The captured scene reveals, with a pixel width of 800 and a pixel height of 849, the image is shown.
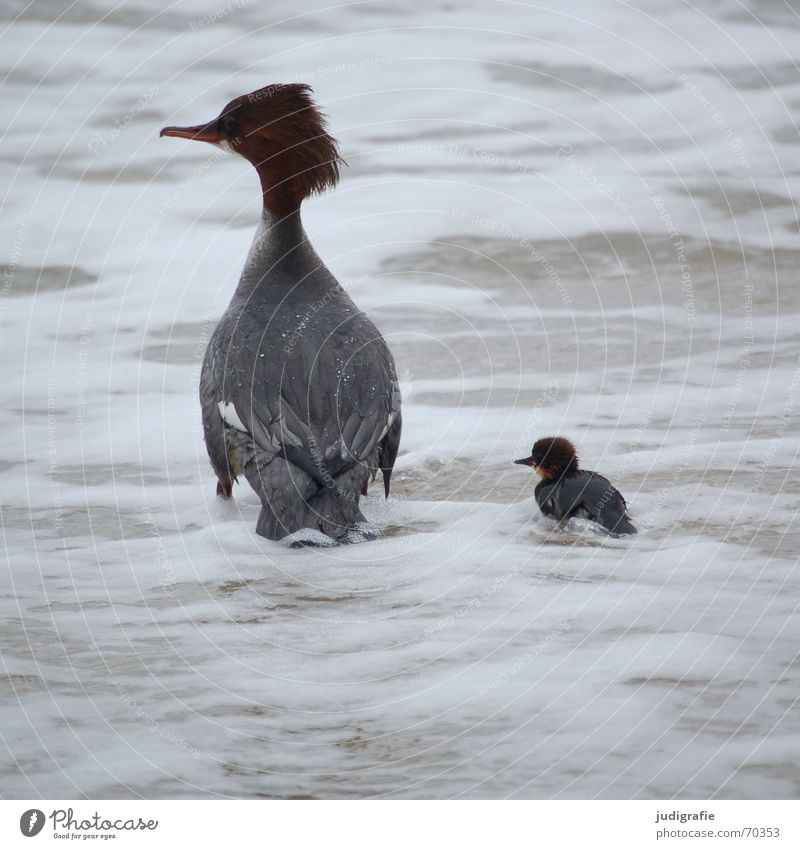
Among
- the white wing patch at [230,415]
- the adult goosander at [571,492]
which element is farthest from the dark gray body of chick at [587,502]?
the white wing patch at [230,415]

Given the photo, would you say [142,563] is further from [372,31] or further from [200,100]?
[372,31]

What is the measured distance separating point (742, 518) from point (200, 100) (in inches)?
335

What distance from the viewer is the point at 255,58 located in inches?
501

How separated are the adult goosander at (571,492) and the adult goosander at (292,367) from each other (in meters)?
0.73

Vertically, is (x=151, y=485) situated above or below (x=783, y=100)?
below

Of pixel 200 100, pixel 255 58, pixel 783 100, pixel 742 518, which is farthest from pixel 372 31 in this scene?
pixel 742 518

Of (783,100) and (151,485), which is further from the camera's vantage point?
(783,100)

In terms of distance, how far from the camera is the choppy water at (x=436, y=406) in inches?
148

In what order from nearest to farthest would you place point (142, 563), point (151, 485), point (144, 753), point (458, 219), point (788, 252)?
point (144, 753), point (142, 563), point (151, 485), point (788, 252), point (458, 219)

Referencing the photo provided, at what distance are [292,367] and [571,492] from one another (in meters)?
1.38

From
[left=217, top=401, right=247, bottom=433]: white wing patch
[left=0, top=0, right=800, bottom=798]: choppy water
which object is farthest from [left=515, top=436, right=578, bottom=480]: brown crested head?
[left=217, top=401, right=247, bottom=433]: white wing patch

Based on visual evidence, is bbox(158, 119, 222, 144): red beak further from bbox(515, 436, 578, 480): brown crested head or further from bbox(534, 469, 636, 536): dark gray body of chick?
bbox(534, 469, 636, 536): dark gray body of chick
